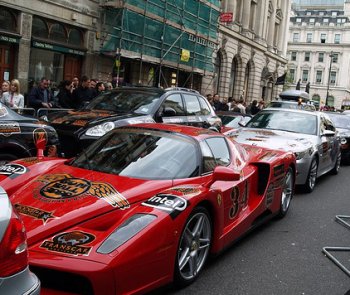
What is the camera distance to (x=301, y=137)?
381 inches

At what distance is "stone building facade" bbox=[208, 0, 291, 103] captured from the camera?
37.2m

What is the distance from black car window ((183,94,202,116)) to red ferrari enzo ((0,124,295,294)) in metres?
4.61

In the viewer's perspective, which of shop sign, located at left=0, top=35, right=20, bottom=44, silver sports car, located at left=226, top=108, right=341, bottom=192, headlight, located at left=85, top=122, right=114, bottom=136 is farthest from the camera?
shop sign, located at left=0, top=35, right=20, bottom=44

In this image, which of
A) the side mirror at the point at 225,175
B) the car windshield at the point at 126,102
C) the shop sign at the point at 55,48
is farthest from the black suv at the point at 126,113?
the shop sign at the point at 55,48

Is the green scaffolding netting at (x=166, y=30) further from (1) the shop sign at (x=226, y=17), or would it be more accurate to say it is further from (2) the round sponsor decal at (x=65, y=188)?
(2) the round sponsor decal at (x=65, y=188)

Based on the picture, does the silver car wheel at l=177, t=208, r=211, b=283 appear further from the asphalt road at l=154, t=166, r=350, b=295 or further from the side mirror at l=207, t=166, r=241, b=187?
the side mirror at l=207, t=166, r=241, b=187

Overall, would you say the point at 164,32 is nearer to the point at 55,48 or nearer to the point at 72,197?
the point at 55,48

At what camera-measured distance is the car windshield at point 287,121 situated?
10.2m

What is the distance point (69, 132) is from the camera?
8.52m

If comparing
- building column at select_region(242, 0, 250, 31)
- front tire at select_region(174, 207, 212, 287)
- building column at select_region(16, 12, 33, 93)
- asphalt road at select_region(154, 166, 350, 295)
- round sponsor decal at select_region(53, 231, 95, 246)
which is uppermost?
building column at select_region(242, 0, 250, 31)

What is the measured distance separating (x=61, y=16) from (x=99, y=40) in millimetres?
2601

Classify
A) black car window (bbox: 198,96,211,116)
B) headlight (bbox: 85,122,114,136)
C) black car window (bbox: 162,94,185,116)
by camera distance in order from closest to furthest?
headlight (bbox: 85,122,114,136) < black car window (bbox: 162,94,185,116) < black car window (bbox: 198,96,211,116)

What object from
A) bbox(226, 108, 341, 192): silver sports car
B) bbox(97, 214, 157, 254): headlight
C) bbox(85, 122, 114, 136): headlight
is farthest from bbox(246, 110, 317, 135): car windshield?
bbox(97, 214, 157, 254): headlight

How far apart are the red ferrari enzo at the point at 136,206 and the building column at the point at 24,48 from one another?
483 inches
